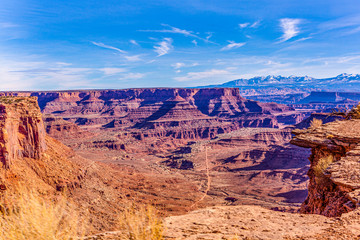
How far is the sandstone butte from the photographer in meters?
6.53

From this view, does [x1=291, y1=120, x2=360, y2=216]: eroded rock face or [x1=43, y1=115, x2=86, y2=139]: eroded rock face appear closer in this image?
[x1=291, y1=120, x2=360, y2=216]: eroded rock face

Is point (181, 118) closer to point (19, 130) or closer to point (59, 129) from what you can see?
point (59, 129)

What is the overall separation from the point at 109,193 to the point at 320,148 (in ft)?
99.4

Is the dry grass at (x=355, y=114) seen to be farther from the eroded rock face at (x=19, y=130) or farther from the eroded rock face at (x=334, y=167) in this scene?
the eroded rock face at (x=19, y=130)

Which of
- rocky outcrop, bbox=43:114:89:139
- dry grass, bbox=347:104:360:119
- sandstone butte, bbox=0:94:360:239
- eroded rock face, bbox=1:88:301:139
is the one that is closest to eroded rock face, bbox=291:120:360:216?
sandstone butte, bbox=0:94:360:239

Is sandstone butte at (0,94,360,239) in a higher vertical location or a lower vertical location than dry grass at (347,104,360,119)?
lower

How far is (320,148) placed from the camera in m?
15.9

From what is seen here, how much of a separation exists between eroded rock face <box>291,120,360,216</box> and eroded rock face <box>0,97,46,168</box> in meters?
29.6

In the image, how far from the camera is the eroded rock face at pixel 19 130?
2748cm

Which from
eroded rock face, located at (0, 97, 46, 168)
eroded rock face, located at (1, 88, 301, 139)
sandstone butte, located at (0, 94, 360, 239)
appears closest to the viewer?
sandstone butte, located at (0, 94, 360, 239)

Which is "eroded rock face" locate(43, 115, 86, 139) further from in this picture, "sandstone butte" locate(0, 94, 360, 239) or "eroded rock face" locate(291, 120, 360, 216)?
"eroded rock face" locate(291, 120, 360, 216)

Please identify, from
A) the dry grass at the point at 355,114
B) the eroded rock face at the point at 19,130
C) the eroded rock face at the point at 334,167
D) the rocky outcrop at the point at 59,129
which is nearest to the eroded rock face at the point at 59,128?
the rocky outcrop at the point at 59,129

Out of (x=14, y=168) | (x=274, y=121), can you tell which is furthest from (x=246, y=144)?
(x=14, y=168)

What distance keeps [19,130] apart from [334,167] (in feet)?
114
